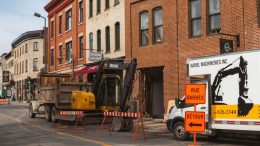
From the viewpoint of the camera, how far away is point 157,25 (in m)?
27.6

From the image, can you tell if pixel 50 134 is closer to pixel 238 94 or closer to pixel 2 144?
pixel 2 144

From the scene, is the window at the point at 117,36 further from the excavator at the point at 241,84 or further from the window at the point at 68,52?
the excavator at the point at 241,84

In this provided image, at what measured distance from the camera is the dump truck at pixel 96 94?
21016 millimetres

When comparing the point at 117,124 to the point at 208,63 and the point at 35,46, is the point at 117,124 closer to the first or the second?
the point at 208,63

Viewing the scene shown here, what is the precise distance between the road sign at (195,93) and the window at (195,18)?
11.4 metres

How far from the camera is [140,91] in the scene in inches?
1137

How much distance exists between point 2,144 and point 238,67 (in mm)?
8421

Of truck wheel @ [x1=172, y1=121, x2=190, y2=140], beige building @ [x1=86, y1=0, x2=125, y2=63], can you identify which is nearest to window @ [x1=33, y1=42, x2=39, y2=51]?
beige building @ [x1=86, y1=0, x2=125, y2=63]

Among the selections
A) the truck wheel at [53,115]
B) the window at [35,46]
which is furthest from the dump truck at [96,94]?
the window at [35,46]

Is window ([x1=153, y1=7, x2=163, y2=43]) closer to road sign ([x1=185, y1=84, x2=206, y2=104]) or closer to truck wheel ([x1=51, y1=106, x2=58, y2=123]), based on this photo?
truck wheel ([x1=51, y1=106, x2=58, y2=123])

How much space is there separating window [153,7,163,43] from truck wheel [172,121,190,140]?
36.7ft

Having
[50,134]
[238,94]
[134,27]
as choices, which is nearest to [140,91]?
[134,27]

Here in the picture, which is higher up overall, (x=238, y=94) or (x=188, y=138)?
(x=238, y=94)

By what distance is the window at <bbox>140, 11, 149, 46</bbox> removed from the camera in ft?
93.7
